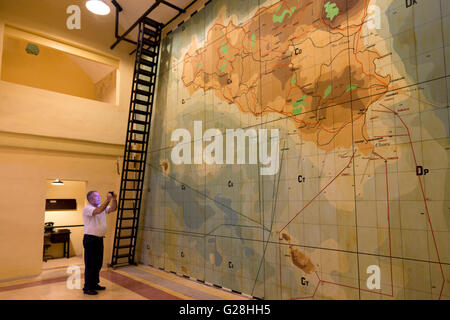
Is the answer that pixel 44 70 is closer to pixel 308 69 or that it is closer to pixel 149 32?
pixel 149 32

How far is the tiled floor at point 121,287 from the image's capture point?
4363 millimetres

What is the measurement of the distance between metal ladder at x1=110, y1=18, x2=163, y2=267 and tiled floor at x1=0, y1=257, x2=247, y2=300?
63 cm

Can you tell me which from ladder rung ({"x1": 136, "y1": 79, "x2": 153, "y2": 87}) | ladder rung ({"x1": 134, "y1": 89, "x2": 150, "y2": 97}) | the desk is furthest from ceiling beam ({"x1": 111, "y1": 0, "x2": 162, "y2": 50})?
the desk

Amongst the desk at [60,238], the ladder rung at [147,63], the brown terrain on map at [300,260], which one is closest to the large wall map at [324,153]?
the brown terrain on map at [300,260]

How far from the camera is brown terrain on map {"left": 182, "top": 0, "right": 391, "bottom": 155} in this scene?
3.25 meters

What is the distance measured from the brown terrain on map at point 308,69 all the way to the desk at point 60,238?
569 cm

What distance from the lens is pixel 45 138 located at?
596 cm

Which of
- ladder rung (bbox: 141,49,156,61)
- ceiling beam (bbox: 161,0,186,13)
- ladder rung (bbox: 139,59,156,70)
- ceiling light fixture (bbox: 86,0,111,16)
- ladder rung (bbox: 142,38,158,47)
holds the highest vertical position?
ceiling beam (bbox: 161,0,186,13)

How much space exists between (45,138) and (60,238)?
3.11 meters

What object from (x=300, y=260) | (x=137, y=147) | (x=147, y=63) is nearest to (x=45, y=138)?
(x=137, y=147)

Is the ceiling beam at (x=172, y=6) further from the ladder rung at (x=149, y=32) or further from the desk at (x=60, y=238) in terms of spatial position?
the desk at (x=60, y=238)

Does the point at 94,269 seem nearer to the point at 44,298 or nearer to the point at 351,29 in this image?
the point at 44,298

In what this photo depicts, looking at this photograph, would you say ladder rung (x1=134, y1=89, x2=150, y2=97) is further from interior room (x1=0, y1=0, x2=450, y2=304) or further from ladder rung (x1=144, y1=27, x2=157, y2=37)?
ladder rung (x1=144, y1=27, x2=157, y2=37)

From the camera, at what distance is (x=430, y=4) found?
2.82 meters
